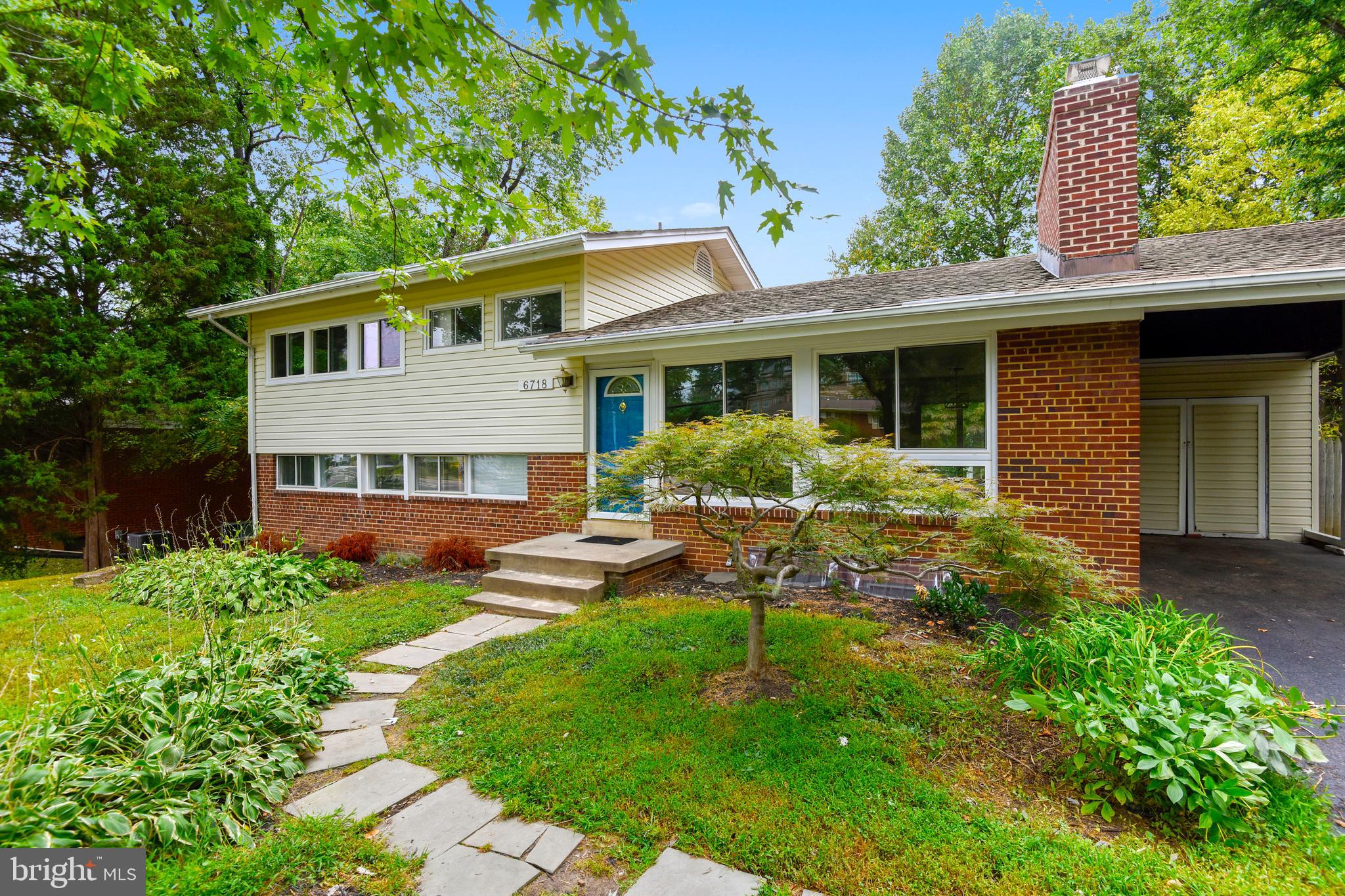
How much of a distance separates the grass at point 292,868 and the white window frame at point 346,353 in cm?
841

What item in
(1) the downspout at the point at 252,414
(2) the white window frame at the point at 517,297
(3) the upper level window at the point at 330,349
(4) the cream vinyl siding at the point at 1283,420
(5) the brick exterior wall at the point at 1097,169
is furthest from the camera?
(1) the downspout at the point at 252,414

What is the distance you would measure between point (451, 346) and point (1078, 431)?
851 centimetres

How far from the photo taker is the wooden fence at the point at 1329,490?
7.73m

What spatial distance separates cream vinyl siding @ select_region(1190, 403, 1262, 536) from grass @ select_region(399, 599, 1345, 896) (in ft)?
23.5

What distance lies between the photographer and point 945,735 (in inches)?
124

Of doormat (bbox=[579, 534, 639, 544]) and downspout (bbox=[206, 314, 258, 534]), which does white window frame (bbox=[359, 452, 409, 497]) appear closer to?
downspout (bbox=[206, 314, 258, 534])

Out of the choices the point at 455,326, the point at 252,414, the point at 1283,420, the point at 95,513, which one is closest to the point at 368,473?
the point at 455,326

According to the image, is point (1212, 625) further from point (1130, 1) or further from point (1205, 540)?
point (1130, 1)

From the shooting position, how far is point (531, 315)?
8.62m

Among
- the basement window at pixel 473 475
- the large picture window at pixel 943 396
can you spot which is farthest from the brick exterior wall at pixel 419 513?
the large picture window at pixel 943 396

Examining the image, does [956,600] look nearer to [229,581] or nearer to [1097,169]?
[1097,169]

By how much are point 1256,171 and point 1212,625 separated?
16.7 m

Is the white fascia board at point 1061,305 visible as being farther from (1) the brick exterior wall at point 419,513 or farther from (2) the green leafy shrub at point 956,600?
(1) the brick exterior wall at point 419,513

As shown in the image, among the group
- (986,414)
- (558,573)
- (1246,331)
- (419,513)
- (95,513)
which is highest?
(1246,331)
